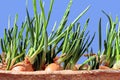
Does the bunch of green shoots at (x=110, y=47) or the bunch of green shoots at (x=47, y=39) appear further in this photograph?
the bunch of green shoots at (x=110, y=47)

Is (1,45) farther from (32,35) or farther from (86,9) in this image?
(86,9)

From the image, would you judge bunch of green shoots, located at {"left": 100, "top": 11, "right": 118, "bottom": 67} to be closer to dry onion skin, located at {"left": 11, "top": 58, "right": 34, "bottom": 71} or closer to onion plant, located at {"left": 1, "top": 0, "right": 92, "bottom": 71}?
onion plant, located at {"left": 1, "top": 0, "right": 92, "bottom": 71}

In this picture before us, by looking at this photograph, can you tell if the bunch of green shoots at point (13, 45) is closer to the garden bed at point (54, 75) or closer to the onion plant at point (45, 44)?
the onion plant at point (45, 44)

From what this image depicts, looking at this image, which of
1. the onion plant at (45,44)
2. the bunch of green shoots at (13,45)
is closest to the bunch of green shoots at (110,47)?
the onion plant at (45,44)

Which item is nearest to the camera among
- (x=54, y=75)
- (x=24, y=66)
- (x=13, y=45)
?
(x=54, y=75)

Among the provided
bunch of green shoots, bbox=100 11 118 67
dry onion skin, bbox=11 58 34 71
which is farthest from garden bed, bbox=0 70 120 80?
bunch of green shoots, bbox=100 11 118 67

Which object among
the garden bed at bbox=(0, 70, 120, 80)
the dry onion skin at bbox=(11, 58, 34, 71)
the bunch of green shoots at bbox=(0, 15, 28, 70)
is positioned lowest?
the garden bed at bbox=(0, 70, 120, 80)

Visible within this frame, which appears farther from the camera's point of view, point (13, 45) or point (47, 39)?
point (13, 45)

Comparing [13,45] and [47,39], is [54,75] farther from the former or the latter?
[13,45]

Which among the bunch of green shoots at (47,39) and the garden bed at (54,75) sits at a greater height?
the bunch of green shoots at (47,39)

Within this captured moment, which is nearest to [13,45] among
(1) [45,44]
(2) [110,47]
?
(1) [45,44]

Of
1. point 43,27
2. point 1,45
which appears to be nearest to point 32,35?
point 43,27

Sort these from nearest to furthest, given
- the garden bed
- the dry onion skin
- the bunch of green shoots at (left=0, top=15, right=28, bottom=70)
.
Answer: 1. the garden bed
2. the dry onion skin
3. the bunch of green shoots at (left=0, top=15, right=28, bottom=70)
